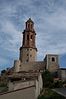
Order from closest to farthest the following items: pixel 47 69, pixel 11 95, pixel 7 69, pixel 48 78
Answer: pixel 11 95, pixel 48 78, pixel 47 69, pixel 7 69

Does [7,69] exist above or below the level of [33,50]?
below

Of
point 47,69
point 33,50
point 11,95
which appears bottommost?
point 11,95

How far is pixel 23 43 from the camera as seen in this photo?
3797 inches

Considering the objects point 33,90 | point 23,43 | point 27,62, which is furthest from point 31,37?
point 33,90

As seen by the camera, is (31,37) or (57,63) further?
(31,37)

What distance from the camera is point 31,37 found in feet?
319


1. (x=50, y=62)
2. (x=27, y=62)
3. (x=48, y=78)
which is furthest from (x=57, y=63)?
(x=48, y=78)

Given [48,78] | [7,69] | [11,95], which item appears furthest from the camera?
[7,69]

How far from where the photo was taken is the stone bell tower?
306ft

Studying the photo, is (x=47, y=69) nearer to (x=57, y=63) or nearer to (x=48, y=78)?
(x=57, y=63)

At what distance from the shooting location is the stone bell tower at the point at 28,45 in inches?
3673

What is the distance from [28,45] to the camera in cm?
9512

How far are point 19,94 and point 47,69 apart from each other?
5309cm

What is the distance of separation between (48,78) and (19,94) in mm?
40450
